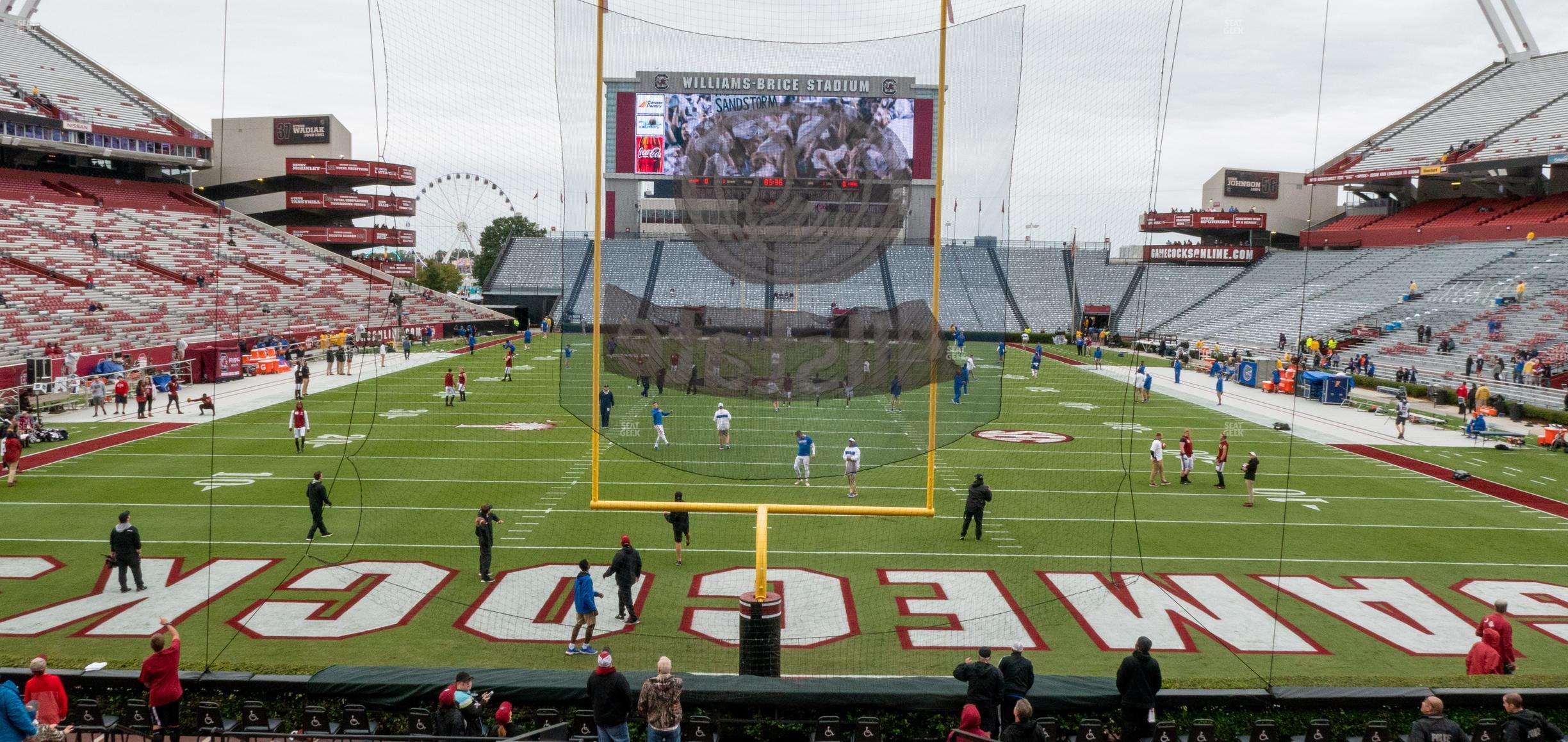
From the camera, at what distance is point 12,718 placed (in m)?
5.96

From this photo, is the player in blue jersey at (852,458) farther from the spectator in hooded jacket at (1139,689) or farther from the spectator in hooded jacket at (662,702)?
the spectator in hooded jacket at (1139,689)

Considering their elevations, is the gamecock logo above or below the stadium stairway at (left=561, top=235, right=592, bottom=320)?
below

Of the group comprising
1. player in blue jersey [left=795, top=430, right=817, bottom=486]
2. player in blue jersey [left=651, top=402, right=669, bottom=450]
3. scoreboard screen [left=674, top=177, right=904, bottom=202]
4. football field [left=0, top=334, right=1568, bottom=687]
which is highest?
scoreboard screen [left=674, top=177, right=904, bottom=202]

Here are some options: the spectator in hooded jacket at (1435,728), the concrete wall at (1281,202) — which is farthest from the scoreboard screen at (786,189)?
the concrete wall at (1281,202)

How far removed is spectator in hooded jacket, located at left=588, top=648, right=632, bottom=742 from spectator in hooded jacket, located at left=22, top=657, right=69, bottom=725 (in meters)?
3.61

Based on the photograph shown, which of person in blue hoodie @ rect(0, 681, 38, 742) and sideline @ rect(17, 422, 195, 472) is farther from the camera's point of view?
sideline @ rect(17, 422, 195, 472)

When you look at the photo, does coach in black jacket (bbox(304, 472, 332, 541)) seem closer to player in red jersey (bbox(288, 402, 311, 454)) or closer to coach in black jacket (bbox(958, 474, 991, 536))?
player in red jersey (bbox(288, 402, 311, 454))

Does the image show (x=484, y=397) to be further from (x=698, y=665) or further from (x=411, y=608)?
(x=698, y=665)

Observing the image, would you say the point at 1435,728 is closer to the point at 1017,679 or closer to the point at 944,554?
the point at 1017,679

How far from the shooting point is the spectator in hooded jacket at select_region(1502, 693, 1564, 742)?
647 cm

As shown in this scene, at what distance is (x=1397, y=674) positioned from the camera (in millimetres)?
8812

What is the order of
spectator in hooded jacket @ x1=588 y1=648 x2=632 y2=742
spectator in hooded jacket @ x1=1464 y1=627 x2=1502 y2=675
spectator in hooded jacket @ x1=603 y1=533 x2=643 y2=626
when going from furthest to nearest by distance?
1. spectator in hooded jacket @ x1=603 y1=533 x2=643 y2=626
2. spectator in hooded jacket @ x1=1464 y1=627 x2=1502 y2=675
3. spectator in hooded jacket @ x1=588 y1=648 x2=632 y2=742

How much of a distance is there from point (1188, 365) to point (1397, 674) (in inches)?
1308

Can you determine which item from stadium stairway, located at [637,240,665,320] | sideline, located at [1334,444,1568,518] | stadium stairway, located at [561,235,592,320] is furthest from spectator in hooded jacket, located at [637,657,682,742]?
sideline, located at [1334,444,1568,518]
